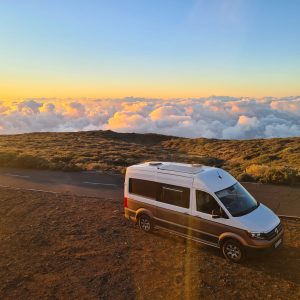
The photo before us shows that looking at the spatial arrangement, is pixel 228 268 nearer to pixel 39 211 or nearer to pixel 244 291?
pixel 244 291

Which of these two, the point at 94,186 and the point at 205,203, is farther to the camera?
the point at 94,186

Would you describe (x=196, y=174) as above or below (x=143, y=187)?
above

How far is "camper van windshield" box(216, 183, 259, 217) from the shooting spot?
396 inches

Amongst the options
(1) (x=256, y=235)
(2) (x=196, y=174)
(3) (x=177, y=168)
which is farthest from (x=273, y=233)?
(3) (x=177, y=168)

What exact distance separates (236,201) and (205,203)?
2.90ft

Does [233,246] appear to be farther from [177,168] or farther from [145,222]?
[145,222]

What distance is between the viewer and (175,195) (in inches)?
436

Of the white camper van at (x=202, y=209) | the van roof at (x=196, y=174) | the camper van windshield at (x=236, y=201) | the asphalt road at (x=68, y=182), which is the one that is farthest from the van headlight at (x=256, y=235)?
the asphalt road at (x=68, y=182)

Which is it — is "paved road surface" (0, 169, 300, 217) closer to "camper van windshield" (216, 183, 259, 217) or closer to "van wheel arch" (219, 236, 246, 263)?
"camper van windshield" (216, 183, 259, 217)

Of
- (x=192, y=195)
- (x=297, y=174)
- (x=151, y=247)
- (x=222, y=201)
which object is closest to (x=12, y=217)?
(x=151, y=247)

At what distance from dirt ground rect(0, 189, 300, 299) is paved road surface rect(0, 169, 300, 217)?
2860 mm

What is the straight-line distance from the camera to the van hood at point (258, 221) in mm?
9500

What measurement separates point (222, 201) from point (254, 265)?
182 cm

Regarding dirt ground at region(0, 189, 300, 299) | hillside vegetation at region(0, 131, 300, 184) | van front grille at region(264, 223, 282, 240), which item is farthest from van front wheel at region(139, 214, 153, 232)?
hillside vegetation at region(0, 131, 300, 184)
